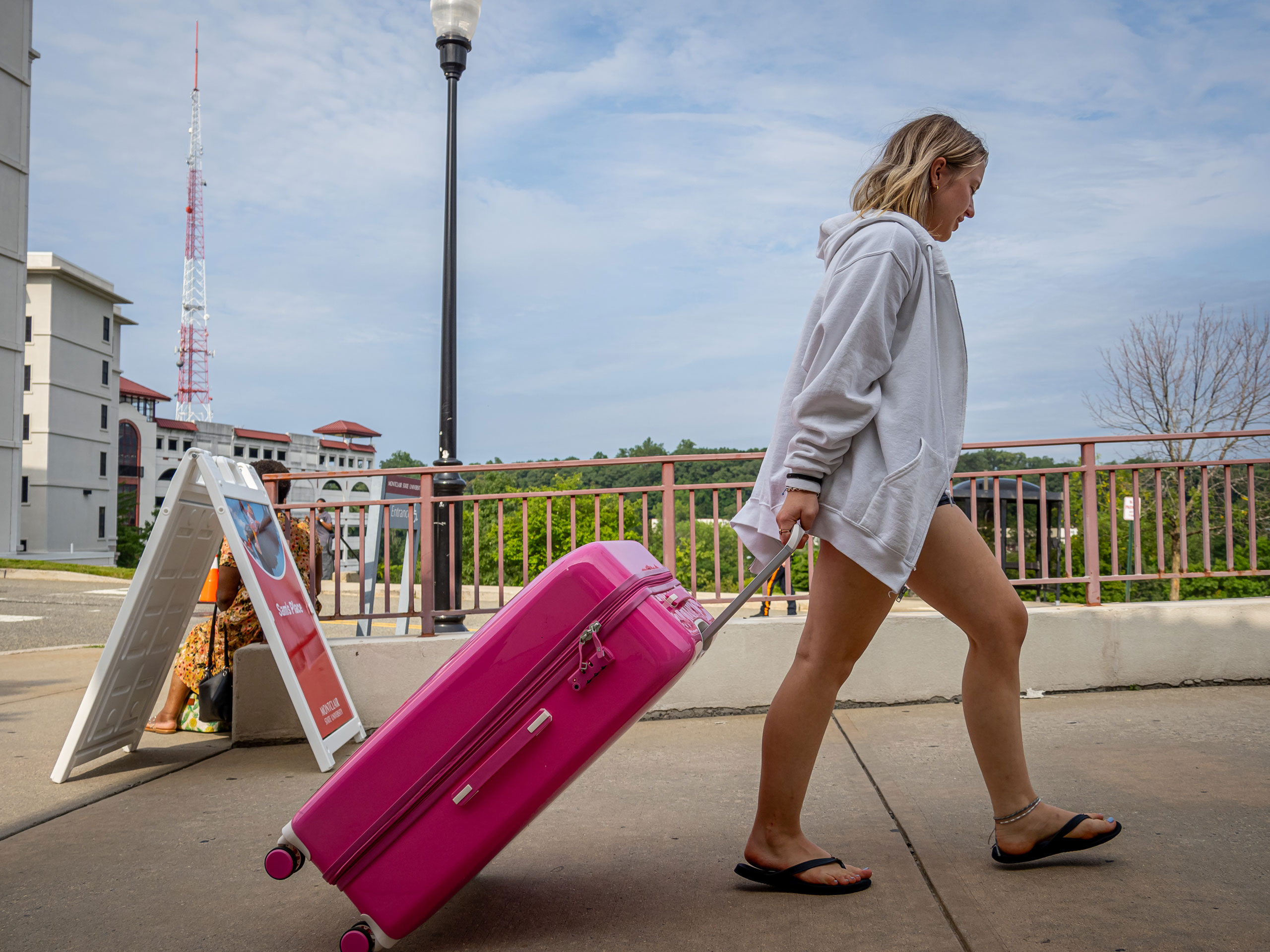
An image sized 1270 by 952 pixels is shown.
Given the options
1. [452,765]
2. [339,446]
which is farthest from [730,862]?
[339,446]

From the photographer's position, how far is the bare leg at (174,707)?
5.07 metres

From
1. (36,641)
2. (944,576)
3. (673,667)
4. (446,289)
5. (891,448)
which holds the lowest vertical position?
(36,641)

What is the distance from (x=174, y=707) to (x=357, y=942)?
3.67 metres

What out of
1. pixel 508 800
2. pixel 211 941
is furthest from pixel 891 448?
pixel 211 941

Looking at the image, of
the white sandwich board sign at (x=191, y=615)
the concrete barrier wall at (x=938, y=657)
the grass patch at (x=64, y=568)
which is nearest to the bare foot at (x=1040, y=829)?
the concrete barrier wall at (x=938, y=657)

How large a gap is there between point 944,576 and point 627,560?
0.84 m

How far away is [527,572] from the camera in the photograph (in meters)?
5.48

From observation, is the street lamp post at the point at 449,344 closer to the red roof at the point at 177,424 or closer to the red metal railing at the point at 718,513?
the red metal railing at the point at 718,513

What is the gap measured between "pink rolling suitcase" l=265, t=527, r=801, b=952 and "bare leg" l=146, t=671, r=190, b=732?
353cm

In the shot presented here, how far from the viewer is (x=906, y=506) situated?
7.23 feet

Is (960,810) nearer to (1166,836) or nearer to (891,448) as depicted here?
(1166,836)

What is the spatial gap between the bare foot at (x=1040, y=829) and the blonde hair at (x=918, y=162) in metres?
1.62

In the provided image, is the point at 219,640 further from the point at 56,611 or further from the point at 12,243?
the point at 12,243

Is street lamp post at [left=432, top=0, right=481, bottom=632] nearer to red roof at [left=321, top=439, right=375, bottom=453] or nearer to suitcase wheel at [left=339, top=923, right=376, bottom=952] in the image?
suitcase wheel at [left=339, top=923, right=376, bottom=952]
